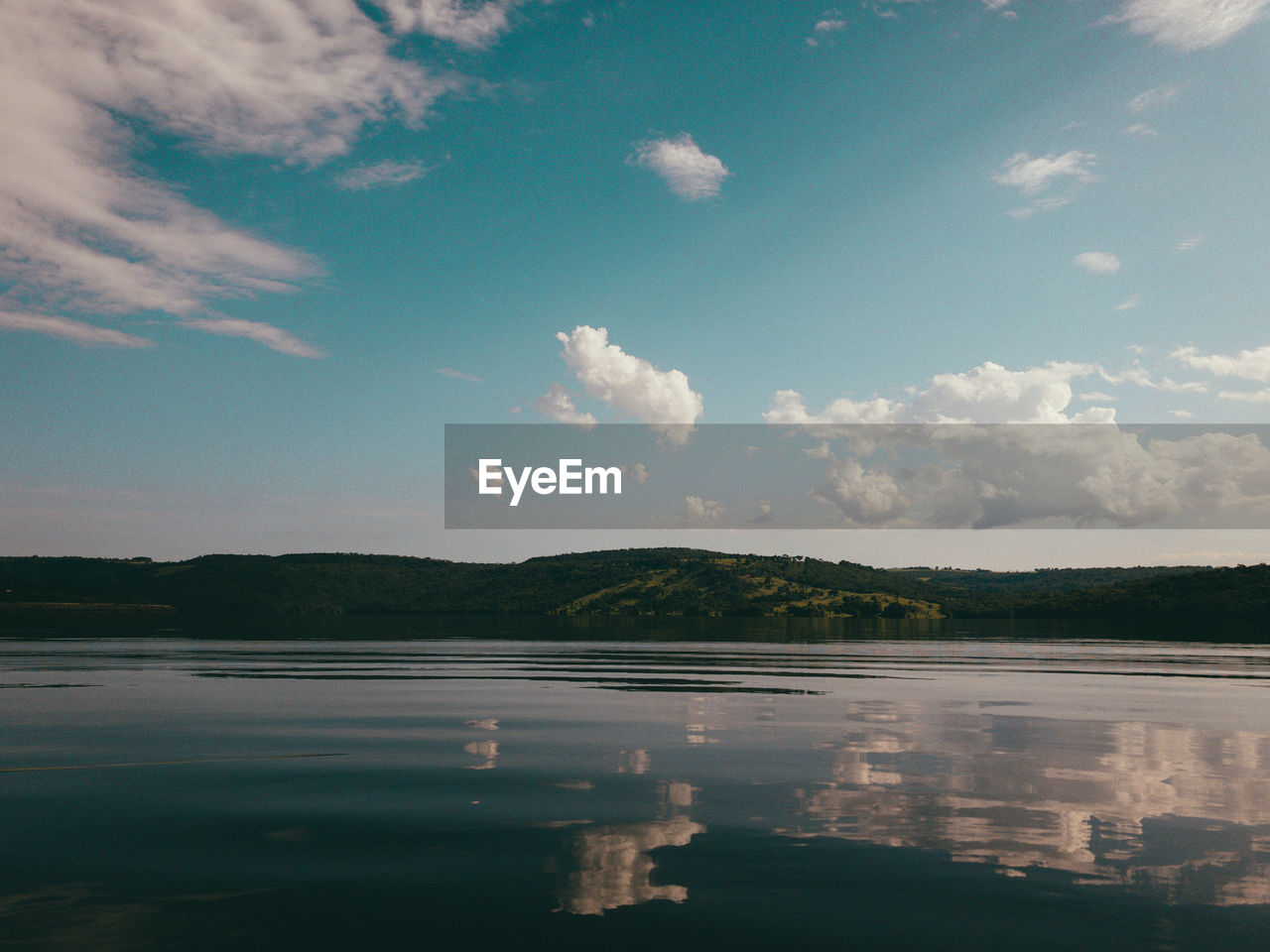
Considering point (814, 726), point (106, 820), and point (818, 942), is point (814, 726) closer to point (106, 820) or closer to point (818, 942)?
point (818, 942)

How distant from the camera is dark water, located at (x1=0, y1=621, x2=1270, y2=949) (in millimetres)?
10977

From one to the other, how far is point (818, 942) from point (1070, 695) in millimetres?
36491

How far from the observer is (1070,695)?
40.9m

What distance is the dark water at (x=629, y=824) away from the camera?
11.0 metres

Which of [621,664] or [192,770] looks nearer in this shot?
[192,770]

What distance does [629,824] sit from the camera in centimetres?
1598

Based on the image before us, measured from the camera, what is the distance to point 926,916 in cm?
1135

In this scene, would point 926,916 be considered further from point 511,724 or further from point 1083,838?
point 511,724

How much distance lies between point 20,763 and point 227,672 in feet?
101

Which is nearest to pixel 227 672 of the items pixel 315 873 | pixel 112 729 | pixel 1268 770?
pixel 112 729

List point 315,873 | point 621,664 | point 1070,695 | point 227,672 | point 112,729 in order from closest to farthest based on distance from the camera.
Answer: point 315,873 → point 112,729 → point 1070,695 → point 227,672 → point 621,664

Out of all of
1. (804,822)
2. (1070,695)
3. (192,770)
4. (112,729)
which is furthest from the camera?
(1070,695)

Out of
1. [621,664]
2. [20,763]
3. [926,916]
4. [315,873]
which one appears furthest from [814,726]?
[621,664]

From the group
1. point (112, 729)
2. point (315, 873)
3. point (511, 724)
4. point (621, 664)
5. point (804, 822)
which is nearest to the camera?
point (315, 873)
